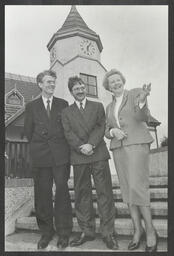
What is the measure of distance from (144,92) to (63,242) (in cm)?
220

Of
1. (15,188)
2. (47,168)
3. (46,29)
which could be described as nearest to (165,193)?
(47,168)

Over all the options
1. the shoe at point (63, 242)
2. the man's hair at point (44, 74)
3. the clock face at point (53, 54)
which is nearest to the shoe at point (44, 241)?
the shoe at point (63, 242)

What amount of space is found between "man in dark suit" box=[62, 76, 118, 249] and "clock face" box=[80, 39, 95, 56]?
524 millimetres

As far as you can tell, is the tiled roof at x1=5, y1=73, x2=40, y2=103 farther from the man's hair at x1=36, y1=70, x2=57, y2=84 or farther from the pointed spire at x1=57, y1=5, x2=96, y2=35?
the pointed spire at x1=57, y1=5, x2=96, y2=35

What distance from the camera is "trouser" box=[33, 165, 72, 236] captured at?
486 cm

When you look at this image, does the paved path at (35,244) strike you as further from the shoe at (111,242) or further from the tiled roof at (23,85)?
the tiled roof at (23,85)

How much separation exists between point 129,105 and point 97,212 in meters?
1.46

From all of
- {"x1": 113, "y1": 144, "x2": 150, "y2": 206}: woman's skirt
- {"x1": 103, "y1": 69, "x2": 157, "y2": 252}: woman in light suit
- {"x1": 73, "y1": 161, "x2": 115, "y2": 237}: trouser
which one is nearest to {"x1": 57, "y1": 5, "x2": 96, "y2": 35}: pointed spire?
{"x1": 103, "y1": 69, "x2": 157, "y2": 252}: woman in light suit

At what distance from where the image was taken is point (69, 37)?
5402 mm

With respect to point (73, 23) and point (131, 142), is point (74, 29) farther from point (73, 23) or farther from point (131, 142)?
point (131, 142)

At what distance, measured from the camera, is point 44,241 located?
4.83m

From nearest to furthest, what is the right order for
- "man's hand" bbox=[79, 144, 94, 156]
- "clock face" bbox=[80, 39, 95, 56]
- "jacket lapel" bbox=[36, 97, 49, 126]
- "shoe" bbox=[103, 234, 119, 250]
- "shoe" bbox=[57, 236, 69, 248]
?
"shoe" bbox=[103, 234, 119, 250] < "shoe" bbox=[57, 236, 69, 248] < "man's hand" bbox=[79, 144, 94, 156] < "jacket lapel" bbox=[36, 97, 49, 126] < "clock face" bbox=[80, 39, 95, 56]

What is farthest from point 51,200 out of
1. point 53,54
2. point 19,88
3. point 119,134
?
point 53,54

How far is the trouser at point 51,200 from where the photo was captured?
4.86m
